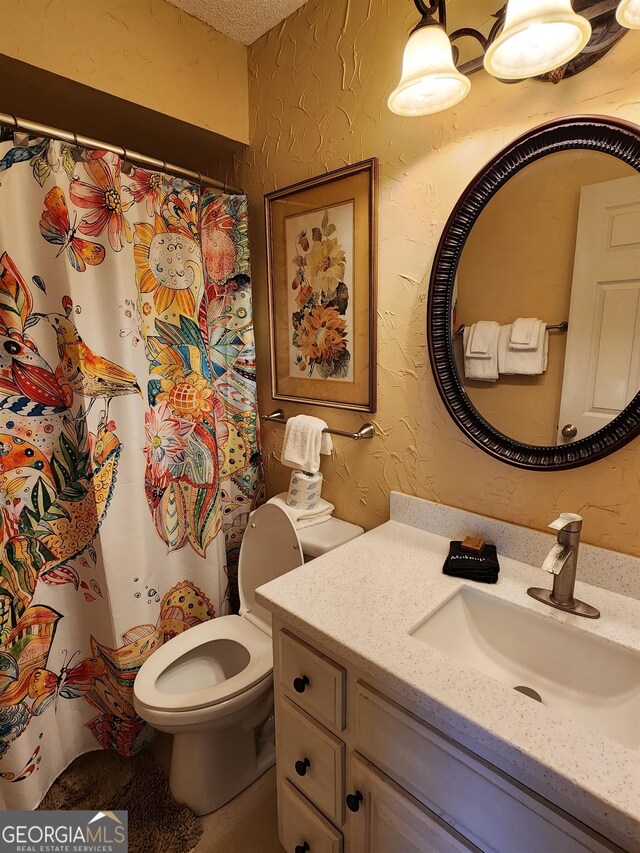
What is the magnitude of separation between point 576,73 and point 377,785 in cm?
151

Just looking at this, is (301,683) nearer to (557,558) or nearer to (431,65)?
(557,558)

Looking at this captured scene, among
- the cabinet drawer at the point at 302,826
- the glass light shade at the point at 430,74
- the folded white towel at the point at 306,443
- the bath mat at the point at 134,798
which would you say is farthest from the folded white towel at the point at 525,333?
the bath mat at the point at 134,798

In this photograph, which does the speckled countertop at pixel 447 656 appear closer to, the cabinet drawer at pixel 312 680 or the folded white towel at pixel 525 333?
the cabinet drawer at pixel 312 680

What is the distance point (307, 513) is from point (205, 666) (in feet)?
2.15

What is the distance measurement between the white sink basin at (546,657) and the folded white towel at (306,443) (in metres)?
0.67

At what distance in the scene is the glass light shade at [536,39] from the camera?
0.76 m

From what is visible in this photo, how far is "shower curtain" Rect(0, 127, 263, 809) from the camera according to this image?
4.13ft

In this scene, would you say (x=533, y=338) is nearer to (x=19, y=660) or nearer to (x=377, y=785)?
(x=377, y=785)

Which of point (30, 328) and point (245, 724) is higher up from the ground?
→ point (30, 328)

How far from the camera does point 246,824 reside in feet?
4.46

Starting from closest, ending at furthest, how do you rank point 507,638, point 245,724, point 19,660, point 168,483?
point 507,638 → point 19,660 → point 245,724 → point 168,483

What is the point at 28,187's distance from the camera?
121 centimetres

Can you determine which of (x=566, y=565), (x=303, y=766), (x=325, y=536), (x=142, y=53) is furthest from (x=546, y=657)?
(x=142, y=53)

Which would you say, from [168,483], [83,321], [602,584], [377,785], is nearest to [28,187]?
[83,321]
